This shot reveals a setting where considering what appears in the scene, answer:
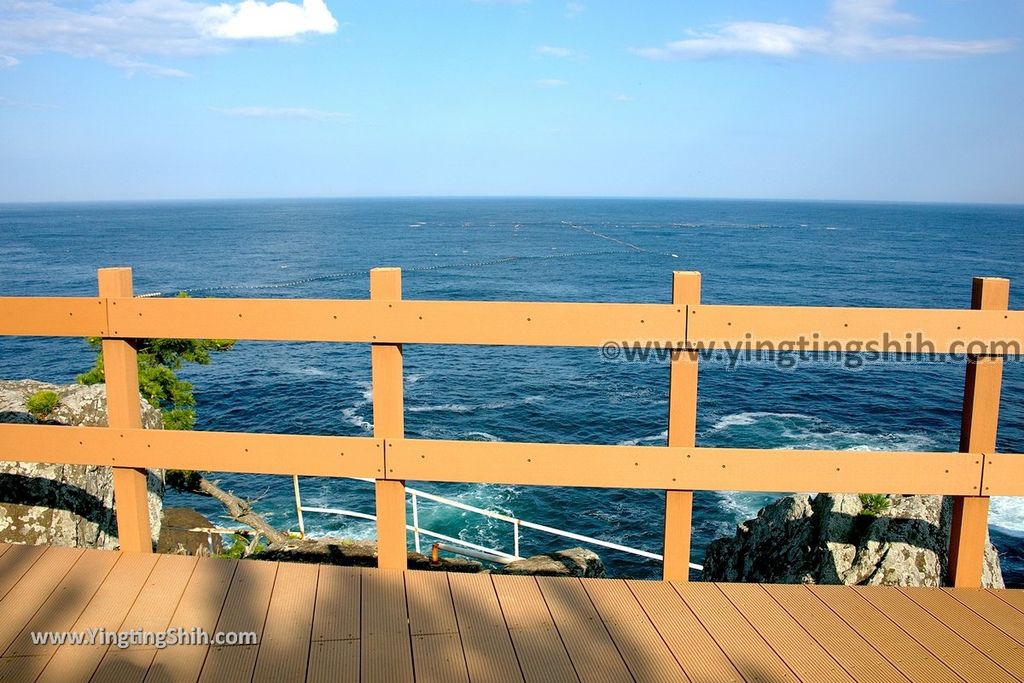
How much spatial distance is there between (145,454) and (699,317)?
2333 mm

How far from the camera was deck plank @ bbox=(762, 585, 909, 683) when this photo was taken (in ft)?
7.80

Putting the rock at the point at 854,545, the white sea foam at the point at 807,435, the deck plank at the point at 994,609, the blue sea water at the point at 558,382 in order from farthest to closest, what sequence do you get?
the white sea foam at the point at 807,435, the blue sea water at the point at 558,382, the rock at the point at 854,545, the deck plank at the point at 994,609

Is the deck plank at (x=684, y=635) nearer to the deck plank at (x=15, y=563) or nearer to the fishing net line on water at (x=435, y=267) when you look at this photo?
the deck plank at (x=15, y=563)

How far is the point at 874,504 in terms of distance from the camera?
5.04 m

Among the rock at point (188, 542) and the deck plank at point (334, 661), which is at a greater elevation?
the deck plank at point (334, 661)

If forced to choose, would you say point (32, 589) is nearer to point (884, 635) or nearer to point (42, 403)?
point (884, 635)

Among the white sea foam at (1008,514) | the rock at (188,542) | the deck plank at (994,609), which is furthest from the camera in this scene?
the white sea foam at (1008,514)

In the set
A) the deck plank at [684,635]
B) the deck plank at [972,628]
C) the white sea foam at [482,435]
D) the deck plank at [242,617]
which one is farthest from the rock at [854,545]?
the white sea foam at [482,435]

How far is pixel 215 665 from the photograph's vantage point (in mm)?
2373

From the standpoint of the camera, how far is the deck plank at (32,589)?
2.58 meters

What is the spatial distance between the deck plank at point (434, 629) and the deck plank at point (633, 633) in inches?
21.2

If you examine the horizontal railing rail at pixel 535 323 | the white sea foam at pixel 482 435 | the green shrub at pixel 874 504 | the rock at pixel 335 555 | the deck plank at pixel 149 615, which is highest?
the horizontal railing rail at pixel 535 323

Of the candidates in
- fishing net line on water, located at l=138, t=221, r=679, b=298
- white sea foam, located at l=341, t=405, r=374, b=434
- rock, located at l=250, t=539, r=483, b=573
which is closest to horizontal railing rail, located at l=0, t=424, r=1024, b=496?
rock, located at l=250, t=539, r=483, b=573

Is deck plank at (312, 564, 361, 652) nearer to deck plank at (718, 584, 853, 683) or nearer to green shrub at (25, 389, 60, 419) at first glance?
deck plank at (718, 584, 853, 683)
